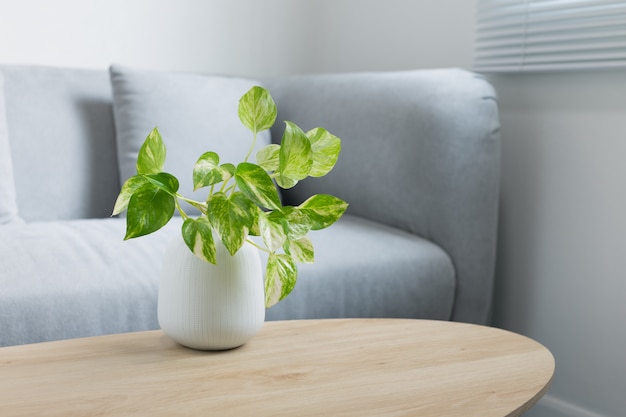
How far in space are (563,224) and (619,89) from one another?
0.33 metres

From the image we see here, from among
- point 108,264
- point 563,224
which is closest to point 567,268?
point 563,224

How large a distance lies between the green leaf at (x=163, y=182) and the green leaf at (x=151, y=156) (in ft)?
0.09

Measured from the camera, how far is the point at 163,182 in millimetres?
809

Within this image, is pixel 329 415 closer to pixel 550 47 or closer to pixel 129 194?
pixel 129 194

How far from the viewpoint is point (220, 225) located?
31.8 inches

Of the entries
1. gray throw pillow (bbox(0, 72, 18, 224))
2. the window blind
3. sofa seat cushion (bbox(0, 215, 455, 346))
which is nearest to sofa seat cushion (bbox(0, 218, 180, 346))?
sofa seat cushion (bbox(0, 215, 455, 346))

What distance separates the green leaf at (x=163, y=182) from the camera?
2.63 ft

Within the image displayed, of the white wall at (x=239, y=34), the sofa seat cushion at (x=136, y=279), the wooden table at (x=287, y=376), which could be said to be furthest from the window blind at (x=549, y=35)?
the wooden table at (x=287, y=376)

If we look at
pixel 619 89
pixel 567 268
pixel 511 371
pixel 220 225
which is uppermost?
pixel 619 89

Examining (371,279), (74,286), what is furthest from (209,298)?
(371,279)

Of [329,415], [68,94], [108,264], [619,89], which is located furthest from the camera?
[68,94]

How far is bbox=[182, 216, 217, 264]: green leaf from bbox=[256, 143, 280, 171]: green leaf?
0.38ft

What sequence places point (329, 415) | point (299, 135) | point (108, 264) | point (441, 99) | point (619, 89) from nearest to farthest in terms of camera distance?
1. point (329, 415)
2. point (299, 135)
3. point (108, 264)
4. point (619, 89)
5. point (441, 99)

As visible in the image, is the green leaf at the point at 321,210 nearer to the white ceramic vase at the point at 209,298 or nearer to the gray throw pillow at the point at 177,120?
the white ceramic vase at the point at 209,298
